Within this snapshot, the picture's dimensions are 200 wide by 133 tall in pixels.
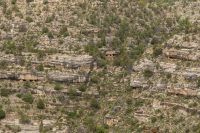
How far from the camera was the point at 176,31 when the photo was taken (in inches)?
7411

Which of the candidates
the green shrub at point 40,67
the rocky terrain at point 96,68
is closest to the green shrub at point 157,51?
the rocky terrain at point 96,68

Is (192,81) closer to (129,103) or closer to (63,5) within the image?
(129,103)

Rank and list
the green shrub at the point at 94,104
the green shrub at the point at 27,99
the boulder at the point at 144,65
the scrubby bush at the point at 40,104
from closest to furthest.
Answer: the scrubby bush at the point at 40,104 → the green shrub at the point at 27,99 → the green shrub at the point at 94,104 → the boulder at the point at 144,65

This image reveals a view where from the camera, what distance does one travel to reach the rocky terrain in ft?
571

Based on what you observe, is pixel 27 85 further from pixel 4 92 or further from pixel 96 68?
pixel 96 68

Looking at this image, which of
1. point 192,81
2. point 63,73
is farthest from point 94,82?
point 192,81

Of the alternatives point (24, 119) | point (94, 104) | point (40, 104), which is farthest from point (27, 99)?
point (94, 104)

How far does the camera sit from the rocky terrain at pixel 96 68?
571 feet

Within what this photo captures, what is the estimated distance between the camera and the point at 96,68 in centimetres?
18838

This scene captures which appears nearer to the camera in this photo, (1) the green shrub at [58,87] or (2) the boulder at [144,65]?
(2) the boulder at [144,65]

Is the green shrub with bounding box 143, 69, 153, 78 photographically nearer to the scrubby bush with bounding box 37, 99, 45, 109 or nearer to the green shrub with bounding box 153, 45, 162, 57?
the green shrub with bounding box 153, 45, 162, 57

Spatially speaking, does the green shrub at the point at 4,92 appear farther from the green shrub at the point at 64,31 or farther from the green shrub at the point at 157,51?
the green shrub at the point at 157,51

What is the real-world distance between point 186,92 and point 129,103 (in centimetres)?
1000

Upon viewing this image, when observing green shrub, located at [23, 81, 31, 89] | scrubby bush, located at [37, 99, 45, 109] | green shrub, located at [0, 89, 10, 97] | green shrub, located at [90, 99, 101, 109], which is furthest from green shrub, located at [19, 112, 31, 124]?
green shrub, located at [90, 99, 101, 109]
